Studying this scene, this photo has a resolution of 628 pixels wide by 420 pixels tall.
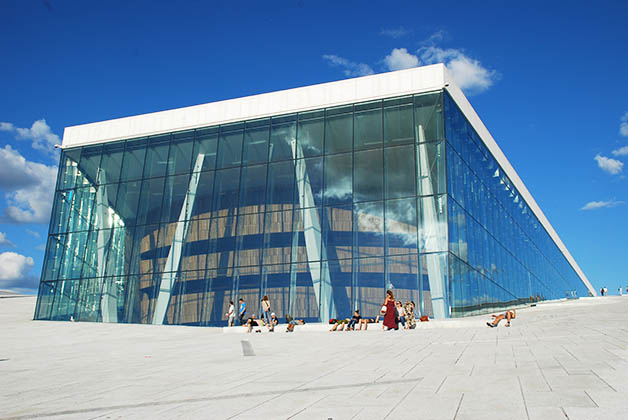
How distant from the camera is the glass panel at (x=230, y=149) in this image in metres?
33.4

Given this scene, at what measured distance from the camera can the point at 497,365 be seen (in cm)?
870

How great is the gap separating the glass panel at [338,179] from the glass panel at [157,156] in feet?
37.5

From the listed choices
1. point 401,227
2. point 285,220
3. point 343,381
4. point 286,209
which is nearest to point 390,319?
point 401,227

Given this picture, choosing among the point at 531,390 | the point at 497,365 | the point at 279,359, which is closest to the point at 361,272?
the point at 279,359

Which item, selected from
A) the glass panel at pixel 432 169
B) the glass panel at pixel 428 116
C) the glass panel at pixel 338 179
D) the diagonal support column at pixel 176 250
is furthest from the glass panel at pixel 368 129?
the diagonal support column at pixel 176 250

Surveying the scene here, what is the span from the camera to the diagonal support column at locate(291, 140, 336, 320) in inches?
1120

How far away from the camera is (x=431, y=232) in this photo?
27.2 metres

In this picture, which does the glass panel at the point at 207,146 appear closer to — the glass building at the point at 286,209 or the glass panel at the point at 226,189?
the glass building at the point at 286,209

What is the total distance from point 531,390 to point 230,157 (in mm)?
28678

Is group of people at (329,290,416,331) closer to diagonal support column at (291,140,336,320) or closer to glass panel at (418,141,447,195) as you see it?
diagonal support column at (291,140,336,320)

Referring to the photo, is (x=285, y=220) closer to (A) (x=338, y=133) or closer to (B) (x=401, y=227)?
(A) (x=338, y=133)

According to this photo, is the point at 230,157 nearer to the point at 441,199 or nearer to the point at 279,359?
the point at 441,199

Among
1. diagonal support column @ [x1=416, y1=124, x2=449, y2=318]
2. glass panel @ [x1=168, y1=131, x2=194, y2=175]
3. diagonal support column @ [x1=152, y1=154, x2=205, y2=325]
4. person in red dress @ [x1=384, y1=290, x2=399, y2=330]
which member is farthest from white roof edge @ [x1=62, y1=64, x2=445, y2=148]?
person in red dress @ [x1=384, y1=290, x2=399, y2=330]

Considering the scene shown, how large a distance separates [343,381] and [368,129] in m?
23.6
